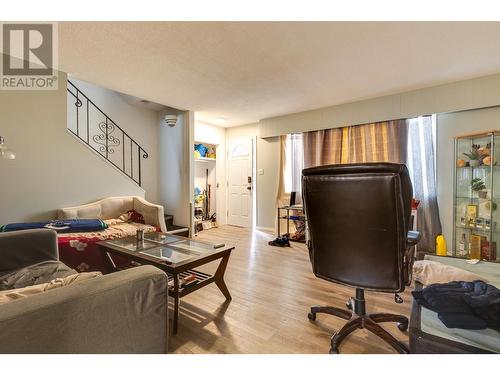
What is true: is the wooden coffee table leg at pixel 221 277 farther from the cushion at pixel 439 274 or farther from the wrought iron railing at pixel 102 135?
the wrought iron railing at pixel 102 135

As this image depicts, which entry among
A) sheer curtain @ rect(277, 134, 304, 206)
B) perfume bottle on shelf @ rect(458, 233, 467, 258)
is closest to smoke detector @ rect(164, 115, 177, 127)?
sheer curtain @ rect(277, 134, 304, 206)

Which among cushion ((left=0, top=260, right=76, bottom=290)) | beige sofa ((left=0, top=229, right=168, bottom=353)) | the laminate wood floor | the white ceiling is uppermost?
the white ceiling

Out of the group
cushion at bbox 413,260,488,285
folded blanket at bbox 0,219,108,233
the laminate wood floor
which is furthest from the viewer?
folded blanket at bbox 0,219,108,233

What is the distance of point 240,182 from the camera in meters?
5.59

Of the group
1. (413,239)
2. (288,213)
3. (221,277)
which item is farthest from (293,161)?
(413,239)

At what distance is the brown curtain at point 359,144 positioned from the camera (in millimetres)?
3607

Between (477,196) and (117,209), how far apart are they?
499 centimetres

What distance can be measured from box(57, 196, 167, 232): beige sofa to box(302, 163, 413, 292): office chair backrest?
280cm

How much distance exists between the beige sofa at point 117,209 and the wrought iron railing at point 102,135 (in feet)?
2.07

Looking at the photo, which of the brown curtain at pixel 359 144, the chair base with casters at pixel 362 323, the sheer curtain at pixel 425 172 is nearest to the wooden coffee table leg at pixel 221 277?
the chair base with casters at pixel 362 323

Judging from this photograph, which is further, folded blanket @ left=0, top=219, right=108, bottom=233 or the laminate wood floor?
folded blanket @ left=0, top=219, right=108, bottom=233

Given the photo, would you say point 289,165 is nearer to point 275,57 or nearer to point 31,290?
point 275,57
